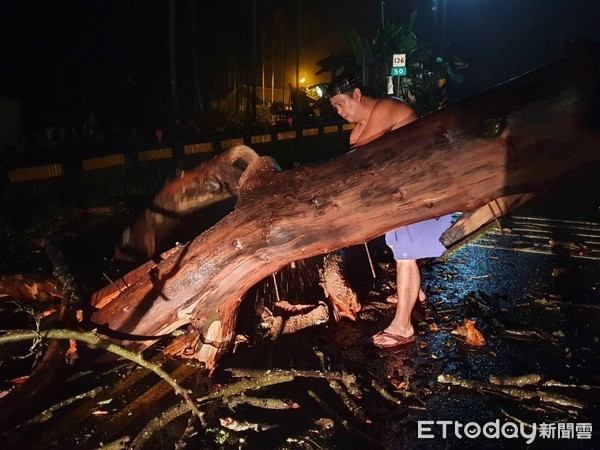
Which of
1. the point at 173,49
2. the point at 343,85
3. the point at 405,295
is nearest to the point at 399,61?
the point at 173,49

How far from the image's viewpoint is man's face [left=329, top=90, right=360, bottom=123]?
3.79 metres

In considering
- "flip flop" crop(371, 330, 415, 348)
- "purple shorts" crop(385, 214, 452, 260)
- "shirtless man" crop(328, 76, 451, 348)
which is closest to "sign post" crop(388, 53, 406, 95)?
"shirtless man" crop(328, 76, 451, 348)

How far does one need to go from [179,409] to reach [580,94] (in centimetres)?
273

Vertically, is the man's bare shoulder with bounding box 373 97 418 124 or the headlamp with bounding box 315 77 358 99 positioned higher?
the headlamp with bounding box 315 77 358 99

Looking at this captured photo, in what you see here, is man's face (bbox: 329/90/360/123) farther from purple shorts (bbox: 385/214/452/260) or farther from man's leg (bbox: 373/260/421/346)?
man's leg (bbox: 373/260/421/346)

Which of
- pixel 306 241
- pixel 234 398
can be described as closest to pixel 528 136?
pixel 306 241

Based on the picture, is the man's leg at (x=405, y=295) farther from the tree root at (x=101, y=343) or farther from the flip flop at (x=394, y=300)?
the tree root at (x=101, y=343)

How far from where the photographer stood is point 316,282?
4.51 m

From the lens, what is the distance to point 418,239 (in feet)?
11.3

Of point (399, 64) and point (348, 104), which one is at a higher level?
point (399, 64)

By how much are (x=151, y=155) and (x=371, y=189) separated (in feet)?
19.9

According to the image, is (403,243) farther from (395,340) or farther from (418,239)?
(395,340)

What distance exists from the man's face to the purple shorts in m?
1.13

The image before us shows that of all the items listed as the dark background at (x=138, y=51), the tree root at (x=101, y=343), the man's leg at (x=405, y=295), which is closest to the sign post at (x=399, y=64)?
the dark background at (x=138, y=51)
